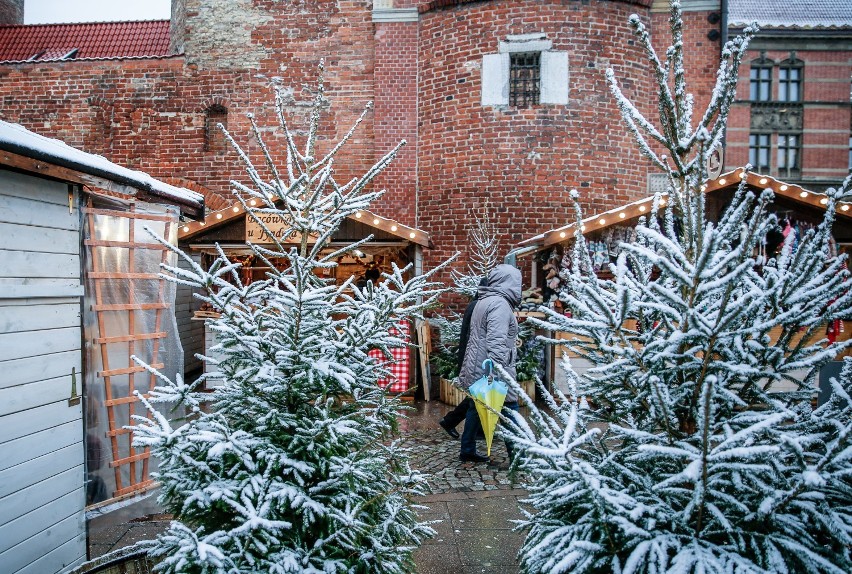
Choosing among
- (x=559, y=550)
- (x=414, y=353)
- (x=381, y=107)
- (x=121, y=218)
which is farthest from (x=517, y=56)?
(x=559, y=550)

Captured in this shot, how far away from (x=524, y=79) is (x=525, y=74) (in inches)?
3.6

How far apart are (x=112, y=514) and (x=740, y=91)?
25.6 meters

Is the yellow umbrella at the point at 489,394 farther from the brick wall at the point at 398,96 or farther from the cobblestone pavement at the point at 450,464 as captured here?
the brick wall at the point at 398,96

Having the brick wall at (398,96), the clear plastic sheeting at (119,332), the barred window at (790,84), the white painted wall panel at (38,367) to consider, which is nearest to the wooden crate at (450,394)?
the brick wall at (398,96)

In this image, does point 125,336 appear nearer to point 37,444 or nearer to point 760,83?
point 37,444

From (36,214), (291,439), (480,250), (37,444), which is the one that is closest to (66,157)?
(36,214)

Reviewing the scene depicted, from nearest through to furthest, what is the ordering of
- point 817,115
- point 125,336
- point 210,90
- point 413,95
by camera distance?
1. point 125,336
2. point 413,95
3. point 210,90
4. point 817,115

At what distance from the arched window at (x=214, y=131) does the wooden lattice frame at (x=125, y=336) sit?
743 centimetres

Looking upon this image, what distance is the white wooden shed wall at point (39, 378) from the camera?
341cm

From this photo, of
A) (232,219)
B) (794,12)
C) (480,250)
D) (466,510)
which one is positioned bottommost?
(466,510)

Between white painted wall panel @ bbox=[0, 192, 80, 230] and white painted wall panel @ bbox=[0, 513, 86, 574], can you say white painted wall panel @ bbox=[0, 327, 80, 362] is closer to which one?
white painted wall panel @ bbox=[0, 192, 80, 230]

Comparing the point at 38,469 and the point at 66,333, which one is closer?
the point at 38,469

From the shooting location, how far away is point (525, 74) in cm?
1012

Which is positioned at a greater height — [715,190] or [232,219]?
[715,190]
